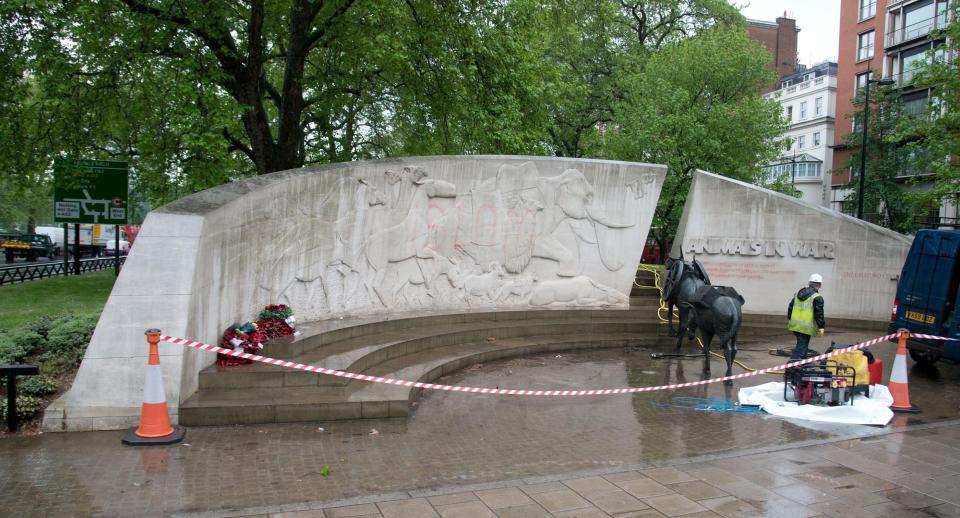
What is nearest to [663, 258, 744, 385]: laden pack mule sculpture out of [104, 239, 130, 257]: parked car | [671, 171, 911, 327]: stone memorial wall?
[671, 171, 911, 327]: stone memorial wall

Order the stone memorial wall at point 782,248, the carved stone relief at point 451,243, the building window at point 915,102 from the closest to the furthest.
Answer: the carved stone relief at point 451,243 → the stone memorial wall at point 782,248 → the building window at point 915,102

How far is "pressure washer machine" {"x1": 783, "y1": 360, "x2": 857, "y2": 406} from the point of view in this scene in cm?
877

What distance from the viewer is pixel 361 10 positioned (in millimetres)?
16078

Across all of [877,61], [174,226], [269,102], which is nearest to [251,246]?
[174,226]

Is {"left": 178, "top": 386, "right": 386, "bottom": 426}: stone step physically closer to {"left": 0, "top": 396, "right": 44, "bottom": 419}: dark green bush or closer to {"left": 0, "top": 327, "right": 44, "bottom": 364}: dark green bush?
{"left": 0, "top": 396, "right": 44, "bottom": 419}: dark green bush

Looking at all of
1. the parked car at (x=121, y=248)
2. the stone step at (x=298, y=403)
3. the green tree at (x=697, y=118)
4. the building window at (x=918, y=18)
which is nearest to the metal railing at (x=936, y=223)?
the green tree at (x=697, y=118)

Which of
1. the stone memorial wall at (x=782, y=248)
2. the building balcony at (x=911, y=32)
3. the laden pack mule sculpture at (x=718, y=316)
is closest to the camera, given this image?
the laden pack mule sculpture at (x=718, y=316)

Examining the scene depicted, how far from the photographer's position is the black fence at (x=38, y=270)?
20.6 metres

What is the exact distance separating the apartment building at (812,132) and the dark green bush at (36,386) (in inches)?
2084

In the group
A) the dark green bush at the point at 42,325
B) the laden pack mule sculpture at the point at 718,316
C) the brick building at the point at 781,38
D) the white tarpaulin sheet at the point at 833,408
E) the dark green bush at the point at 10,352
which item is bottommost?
the white tarpaulin sheet at the point at 833,408

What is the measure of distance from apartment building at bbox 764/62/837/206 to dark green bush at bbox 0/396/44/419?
175 ft

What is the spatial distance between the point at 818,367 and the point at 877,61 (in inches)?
1767

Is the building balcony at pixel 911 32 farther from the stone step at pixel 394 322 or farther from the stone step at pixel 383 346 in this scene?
the stone step at pixel 383 346

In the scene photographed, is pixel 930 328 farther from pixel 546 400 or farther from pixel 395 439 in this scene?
pixel 395 439
